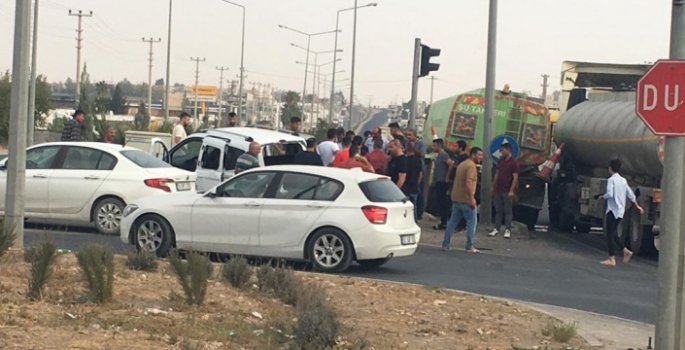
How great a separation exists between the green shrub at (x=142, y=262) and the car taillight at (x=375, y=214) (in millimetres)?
3075

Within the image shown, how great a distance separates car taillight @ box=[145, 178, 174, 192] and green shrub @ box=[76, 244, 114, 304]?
732 cm

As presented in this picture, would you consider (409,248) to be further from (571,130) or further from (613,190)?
(571,130)

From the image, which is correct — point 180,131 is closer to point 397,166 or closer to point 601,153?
point 397,166

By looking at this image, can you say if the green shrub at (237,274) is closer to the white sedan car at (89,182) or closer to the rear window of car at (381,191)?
the rear window of car at (381,191)

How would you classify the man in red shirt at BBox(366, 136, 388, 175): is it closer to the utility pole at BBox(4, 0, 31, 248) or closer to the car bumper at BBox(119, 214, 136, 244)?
the car bumper at BBox(119, 214, 136, 244)

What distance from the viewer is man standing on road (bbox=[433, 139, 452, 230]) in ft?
73.7

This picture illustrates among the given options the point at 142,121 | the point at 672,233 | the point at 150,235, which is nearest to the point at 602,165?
the point at 150,235

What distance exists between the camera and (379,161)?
21531mm

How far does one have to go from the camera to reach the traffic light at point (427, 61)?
77.4 ft

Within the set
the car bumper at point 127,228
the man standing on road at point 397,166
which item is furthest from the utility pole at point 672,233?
the man standing on road at point 397,166

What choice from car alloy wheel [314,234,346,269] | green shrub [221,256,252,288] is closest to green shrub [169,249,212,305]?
green shrub [221,256,252,288]

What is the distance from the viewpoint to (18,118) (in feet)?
43.9

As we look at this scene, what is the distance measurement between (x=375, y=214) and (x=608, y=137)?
908 cm

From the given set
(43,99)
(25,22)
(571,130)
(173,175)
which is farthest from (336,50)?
(25,22)
